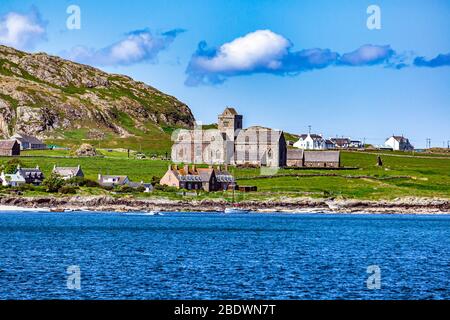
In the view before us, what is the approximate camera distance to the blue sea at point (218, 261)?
151ft

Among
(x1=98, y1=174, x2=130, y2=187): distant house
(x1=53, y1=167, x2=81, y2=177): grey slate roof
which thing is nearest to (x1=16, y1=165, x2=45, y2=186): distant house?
(x1=53, y1=167, x2=81, y2=177): grey slate roof

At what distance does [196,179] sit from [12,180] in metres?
32.7

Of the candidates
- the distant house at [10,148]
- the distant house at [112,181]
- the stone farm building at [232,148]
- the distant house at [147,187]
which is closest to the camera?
the distant house at [147,187]

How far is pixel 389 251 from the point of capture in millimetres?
74125

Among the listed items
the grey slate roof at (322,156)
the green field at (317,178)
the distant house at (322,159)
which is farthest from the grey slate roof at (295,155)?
the green field at (317,178)

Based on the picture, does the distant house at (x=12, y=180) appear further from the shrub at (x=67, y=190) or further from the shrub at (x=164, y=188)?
the shrub at (x=164, y=188)

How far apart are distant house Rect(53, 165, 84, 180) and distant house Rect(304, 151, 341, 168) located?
2321 inches

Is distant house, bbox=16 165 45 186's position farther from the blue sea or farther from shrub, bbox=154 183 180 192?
the blue sea

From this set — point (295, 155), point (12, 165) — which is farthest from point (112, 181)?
point (295, 155)

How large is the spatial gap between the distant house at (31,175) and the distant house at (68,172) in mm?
3146

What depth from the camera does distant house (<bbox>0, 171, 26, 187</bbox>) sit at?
147 metres

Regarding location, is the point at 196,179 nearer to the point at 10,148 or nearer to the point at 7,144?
the point at 10,148

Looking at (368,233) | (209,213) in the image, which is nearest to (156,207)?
(209,213)

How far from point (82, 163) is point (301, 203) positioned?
5071 centimetres
